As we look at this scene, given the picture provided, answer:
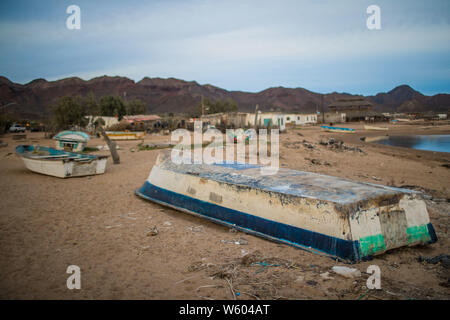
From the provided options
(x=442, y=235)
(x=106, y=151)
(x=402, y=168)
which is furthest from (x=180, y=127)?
(x=442, y=235)

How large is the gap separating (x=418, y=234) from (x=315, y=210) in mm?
1445

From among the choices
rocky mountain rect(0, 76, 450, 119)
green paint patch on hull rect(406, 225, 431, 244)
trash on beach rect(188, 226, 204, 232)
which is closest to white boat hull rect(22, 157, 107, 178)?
trash on beach rect(188, 226, 204, 232)

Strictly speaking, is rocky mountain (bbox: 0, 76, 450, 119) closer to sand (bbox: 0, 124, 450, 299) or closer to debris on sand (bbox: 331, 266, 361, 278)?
sand (bbox: 0, 124, 450, 299)

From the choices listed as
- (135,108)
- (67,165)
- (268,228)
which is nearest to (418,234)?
(268,228)

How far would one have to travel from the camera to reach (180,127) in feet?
102

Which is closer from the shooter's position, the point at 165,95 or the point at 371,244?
the point at 371,244

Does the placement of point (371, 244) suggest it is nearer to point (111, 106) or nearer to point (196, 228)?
point (196, 228)

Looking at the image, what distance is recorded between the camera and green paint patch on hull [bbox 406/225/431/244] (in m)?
3.61

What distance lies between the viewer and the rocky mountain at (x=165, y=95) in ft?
272

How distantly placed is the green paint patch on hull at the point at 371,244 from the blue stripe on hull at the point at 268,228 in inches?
3.1

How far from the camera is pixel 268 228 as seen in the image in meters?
4.09
